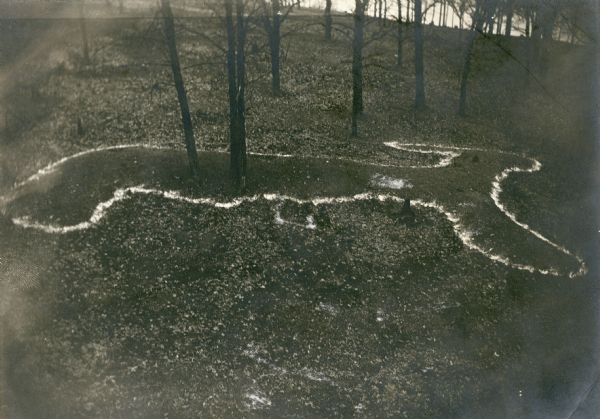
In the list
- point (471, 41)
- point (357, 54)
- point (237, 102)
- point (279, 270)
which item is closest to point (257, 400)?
point (279, 270)

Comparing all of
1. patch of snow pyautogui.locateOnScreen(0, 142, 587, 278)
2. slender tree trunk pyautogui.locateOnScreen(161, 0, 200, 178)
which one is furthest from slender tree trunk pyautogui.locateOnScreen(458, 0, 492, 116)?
slender tree trunk pyautogui.locateOnScreen(161, 0, 200, 178)

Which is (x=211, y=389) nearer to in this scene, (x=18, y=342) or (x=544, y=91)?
(x=18, y=342)

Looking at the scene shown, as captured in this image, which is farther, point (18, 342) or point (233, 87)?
point (233, 87)

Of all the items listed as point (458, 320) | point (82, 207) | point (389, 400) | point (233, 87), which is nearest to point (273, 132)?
point (233, 87)

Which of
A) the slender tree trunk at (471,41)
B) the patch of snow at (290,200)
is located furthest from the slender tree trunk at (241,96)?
the slender tree trunk at (471,41)

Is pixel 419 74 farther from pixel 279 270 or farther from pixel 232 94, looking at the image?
pixel 279 270

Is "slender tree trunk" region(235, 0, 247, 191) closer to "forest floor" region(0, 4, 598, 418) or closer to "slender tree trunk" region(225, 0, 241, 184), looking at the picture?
"slender tree trunk" region(225, 0, 241, 184)
